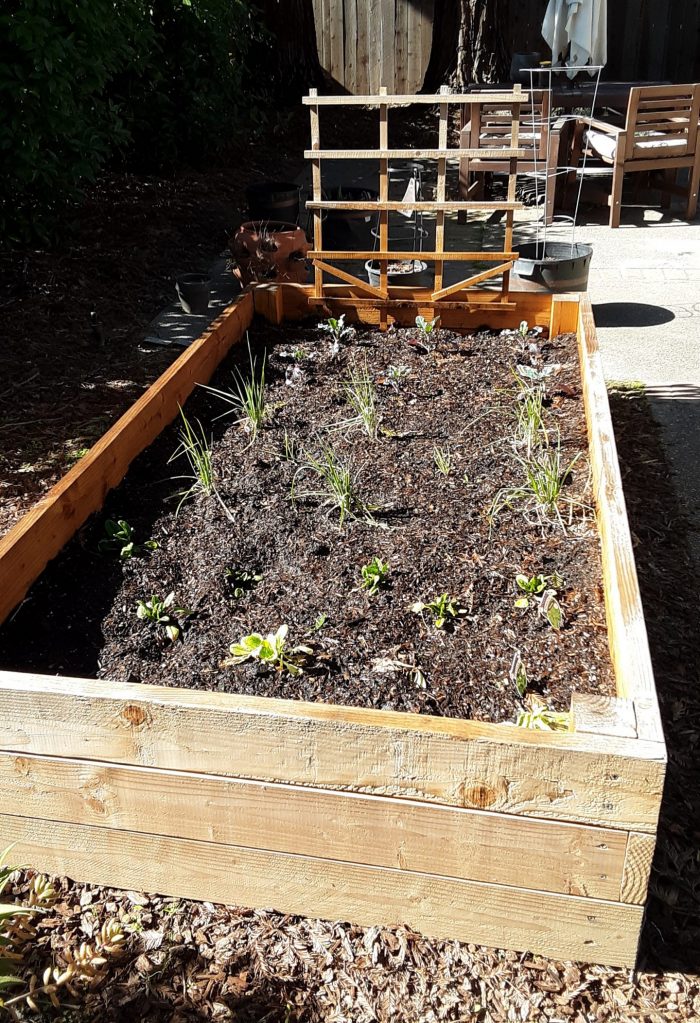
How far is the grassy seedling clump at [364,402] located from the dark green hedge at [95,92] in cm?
260

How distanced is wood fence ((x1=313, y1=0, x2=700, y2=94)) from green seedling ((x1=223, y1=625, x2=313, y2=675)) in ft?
37.5

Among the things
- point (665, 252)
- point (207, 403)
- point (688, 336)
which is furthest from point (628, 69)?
point (207, 403)

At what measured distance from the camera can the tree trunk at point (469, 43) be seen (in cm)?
1165

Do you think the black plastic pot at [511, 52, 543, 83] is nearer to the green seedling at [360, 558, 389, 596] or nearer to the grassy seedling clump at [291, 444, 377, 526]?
the grassy seedling clump at [291, 444, 377, 526]

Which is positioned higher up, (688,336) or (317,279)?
(317,279)

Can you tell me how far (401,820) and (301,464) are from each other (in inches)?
66.8

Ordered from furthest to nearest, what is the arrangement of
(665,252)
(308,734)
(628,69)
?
(628,69) < (665,252) < (308,734)

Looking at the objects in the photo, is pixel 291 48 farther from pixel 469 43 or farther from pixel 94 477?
pixel 94 477

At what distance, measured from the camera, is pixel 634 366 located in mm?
5059

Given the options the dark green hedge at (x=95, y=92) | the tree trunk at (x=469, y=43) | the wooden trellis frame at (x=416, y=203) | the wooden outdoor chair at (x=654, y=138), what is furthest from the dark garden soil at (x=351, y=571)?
the tree trunk at (x=469, y=43)

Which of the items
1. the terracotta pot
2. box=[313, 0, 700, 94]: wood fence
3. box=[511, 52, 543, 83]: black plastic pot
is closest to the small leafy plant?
the terracotta pot

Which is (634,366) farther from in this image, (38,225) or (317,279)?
(38,225)

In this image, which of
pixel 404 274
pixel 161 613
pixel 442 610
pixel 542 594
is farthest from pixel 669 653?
pixel 404 274

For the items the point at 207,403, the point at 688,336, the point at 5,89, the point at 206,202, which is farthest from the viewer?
the point at 206,202
